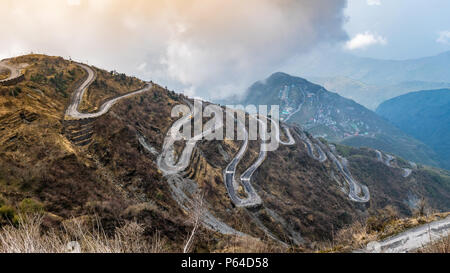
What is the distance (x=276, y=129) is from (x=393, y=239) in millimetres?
99913

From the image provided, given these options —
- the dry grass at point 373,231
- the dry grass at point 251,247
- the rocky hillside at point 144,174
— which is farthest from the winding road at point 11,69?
the dry grass at point 373,231

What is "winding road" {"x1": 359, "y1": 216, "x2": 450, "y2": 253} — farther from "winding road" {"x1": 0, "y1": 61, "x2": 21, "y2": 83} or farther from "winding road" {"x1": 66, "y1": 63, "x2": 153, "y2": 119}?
"winding road" {"x1": 0, "y1": 61, "x2": 21, "y2": 83}

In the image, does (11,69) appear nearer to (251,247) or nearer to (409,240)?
(251,247)

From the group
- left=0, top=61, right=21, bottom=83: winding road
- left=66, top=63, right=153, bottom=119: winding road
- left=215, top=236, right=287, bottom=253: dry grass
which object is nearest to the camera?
left=215, top=236, right=287, bottom=253: dry grass

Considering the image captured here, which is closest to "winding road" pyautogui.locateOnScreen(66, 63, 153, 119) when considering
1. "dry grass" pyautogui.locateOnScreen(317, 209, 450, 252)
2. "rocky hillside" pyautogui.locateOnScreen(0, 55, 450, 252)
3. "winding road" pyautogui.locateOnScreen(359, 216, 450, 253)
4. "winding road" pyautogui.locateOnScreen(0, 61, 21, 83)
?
"rocky hillside" pyautogui.locateOnScreen(0, 55, 450, 252)

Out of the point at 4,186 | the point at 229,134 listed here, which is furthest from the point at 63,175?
Result: the point at 229,134

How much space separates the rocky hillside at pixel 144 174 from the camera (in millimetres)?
24797

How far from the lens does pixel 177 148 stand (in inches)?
2276

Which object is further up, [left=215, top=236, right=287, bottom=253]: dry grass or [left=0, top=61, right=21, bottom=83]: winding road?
[left=0, top=61, right=21, bottom=83]: winding road

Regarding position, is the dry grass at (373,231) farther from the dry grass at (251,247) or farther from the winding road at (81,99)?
the winding road at (81,99)

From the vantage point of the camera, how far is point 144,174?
4166 centimetres

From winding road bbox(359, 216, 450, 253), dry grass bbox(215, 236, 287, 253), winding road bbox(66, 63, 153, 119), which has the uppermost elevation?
winding road bbox(66, 63, 153, 119)

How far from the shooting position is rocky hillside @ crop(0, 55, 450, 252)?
81.4 feet
